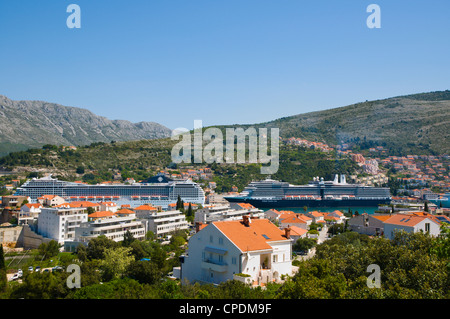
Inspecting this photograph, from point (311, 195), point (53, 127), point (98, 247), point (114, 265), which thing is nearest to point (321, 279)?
point (114, 265)

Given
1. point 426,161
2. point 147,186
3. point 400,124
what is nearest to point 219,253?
point 147,186

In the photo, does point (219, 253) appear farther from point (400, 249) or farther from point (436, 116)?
point (436, 116)

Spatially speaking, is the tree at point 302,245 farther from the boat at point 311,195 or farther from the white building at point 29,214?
the boat at point 311,195

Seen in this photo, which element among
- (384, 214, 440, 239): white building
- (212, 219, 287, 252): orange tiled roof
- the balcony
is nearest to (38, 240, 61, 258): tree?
the balcony

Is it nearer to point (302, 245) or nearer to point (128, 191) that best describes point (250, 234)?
point (302, 245)

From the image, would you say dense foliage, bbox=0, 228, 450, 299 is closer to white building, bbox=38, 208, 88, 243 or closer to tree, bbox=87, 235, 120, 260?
tree, bbox=87, 235, 120, 260

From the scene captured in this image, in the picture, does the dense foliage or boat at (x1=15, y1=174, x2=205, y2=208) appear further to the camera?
boat at (x1=15, y1=174, x2=205, y2=208)
